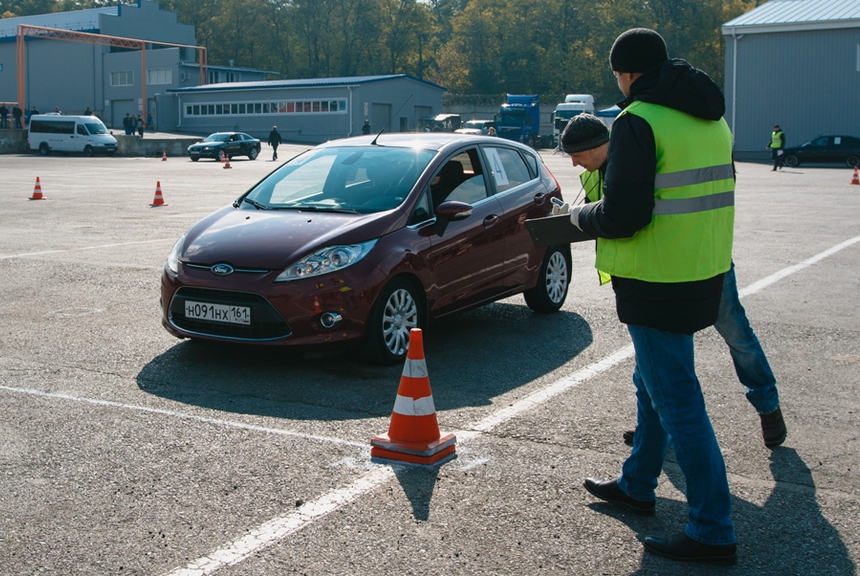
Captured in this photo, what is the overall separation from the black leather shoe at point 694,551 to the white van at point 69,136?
50.3 meters

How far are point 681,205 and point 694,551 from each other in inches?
51.0

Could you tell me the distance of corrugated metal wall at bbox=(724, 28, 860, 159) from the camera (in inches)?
1943

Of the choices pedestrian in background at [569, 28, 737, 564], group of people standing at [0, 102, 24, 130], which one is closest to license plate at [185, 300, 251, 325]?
pedestrian in background at [569, 28, 737, 564]

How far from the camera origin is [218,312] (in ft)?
22.4

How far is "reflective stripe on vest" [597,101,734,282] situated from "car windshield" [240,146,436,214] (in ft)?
12.5

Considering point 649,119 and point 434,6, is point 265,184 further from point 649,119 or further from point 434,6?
point 434,6

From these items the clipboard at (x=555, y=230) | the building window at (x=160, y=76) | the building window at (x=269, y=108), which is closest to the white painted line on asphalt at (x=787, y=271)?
the clipboard at (x=555, y=230)

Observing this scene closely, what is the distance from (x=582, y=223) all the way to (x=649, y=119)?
0.48m

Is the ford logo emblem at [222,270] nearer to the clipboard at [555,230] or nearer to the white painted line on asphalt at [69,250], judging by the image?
the clipboard at [555,230]

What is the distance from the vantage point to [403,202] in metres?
7.39

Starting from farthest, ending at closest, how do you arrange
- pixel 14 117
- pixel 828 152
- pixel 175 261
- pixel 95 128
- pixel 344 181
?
pixel 14 117
pixel 95 128
pixel 828 152
pixel 344 181
pixel 175 261

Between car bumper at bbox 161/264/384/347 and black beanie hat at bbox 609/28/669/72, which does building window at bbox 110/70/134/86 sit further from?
black beanie hat at bbox 609/28/669/72

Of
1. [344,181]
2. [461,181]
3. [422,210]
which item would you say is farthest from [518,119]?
[422,210]

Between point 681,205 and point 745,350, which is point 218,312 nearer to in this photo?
point 745,350
